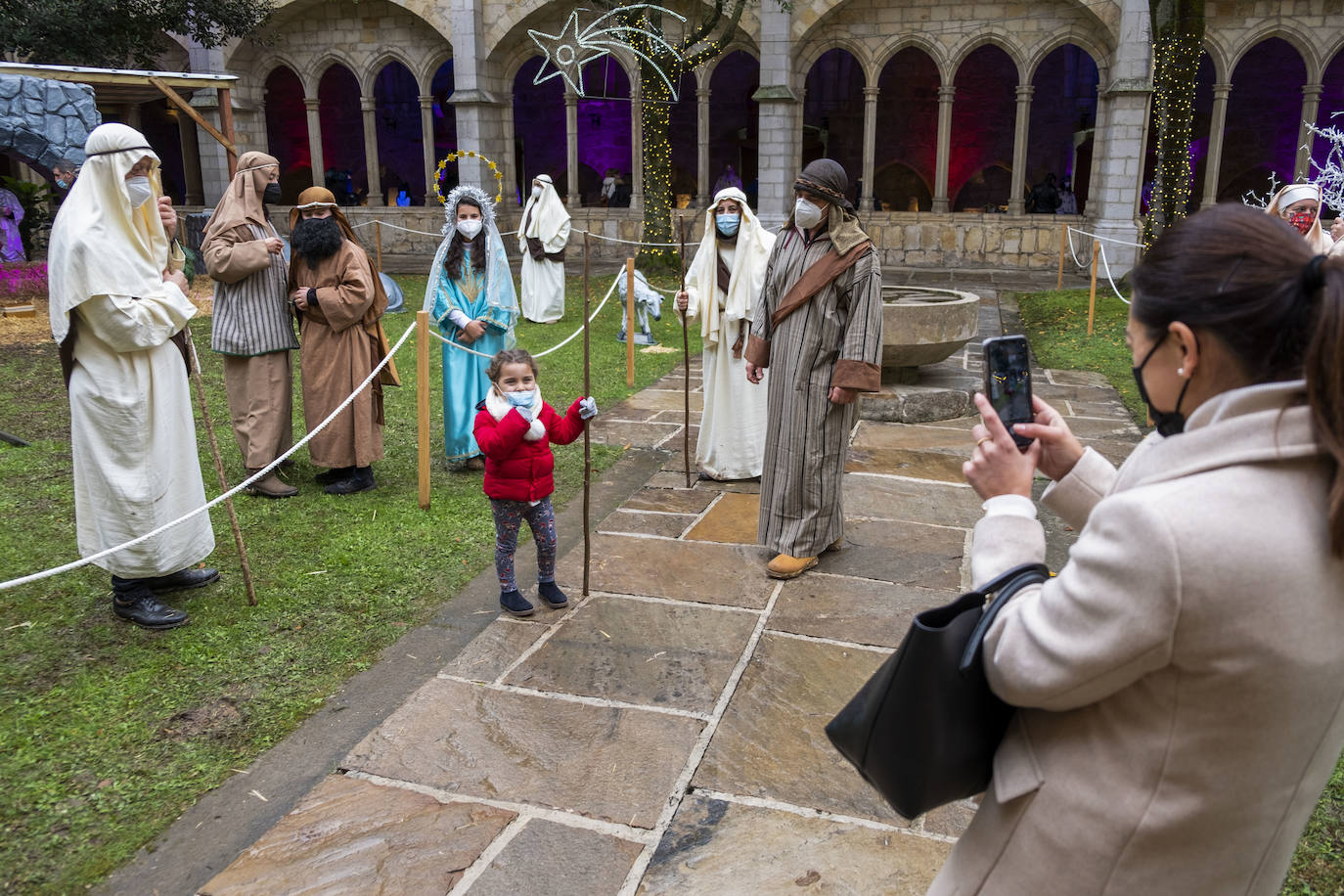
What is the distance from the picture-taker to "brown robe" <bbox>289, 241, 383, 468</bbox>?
5273 millimetres

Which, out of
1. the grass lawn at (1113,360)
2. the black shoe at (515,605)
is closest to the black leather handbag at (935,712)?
the grass lawn at (1113,360)

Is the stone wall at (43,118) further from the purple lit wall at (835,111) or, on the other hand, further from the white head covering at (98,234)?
the purple lit wall at (835,111)

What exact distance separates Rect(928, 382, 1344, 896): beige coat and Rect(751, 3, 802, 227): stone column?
14.7 meters

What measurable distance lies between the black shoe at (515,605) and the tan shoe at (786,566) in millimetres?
1001

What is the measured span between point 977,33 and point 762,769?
15.4 meters

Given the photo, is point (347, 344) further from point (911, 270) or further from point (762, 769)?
point (911, 270)

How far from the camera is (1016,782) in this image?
128 cm

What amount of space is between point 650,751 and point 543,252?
8.79 metres

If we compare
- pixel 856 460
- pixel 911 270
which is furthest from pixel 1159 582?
pixel 911 270

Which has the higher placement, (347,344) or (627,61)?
(627,61)

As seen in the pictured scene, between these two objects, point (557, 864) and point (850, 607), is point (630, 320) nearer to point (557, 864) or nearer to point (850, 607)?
point (850, 607)

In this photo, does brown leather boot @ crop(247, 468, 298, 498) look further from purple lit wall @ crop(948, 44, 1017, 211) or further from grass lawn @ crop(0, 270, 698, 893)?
purple lit wall @ crop(948, 44, 1017, 211)

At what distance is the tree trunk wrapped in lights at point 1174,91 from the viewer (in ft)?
38.0

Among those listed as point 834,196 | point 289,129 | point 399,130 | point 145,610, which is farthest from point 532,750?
point 289,129
